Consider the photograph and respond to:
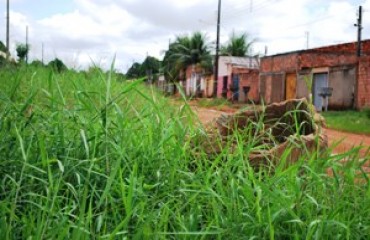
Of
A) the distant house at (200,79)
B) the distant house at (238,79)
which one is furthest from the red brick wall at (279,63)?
the distant house at (200,79)

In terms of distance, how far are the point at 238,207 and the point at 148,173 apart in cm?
58

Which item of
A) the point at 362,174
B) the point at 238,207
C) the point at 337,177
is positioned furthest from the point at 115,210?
the point at 362,174

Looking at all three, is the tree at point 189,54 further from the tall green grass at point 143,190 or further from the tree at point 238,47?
the tall green grass at point 143,190

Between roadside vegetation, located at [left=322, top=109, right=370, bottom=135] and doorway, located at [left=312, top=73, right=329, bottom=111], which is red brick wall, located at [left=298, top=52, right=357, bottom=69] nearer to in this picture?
doorway, located at [left=312, top=73, right=329, bottom=111]

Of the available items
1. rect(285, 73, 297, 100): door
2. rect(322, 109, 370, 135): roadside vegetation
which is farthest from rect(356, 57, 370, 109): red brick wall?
rect(285, 73, 297, 100): door

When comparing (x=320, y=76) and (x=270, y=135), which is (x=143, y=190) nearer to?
(x=270, y=135)

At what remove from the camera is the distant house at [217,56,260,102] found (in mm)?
26875

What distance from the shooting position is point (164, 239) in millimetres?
2061

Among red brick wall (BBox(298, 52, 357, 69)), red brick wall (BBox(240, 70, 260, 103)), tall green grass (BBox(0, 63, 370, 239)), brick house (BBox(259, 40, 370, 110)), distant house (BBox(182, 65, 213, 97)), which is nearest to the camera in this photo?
tall green grass (BBox(0, 63, 370, 239))

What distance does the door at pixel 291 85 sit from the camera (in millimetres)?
22614

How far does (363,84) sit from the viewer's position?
18.6m

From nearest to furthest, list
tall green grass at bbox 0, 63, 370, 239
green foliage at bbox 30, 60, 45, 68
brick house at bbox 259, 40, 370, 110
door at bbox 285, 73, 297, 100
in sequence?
tall green grass at bbox 0, 63, 370, 239 < green foliage at bbox 30, 60, 45, 68 < brick house at bbox 259, 40, 370, 110 < door at bbox 285, 73, 297, 100

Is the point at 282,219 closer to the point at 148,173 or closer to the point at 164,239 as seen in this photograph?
the point at 164,239

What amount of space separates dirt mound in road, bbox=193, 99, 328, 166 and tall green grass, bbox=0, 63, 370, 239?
0.24 meters
